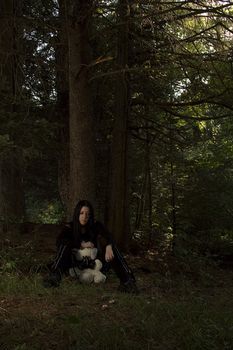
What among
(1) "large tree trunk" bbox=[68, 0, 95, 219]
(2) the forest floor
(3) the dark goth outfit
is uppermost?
(1) "large tree trunk" bbox=[68, 0, 95, 219]

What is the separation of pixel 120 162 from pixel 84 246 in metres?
3.19

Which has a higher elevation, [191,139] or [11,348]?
[191,139]

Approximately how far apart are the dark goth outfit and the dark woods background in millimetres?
1579

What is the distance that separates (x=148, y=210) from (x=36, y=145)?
257 inches

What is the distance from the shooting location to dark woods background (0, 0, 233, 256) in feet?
30.3

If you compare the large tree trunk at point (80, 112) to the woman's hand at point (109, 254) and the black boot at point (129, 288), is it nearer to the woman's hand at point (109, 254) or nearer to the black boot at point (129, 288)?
the woman's hand at point (109, 254)

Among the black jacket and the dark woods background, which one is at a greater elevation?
the dark woods background

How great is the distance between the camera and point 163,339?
510cm

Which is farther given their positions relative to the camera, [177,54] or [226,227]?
[226,227]

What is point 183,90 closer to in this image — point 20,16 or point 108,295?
point 20,16

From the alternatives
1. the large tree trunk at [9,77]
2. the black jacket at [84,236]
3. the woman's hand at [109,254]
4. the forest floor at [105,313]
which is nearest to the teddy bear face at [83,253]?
the black jacket at [84,236]

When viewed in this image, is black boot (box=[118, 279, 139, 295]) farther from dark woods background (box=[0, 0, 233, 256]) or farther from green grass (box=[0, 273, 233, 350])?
dark woods background (box=[0, 0, 233, 256])

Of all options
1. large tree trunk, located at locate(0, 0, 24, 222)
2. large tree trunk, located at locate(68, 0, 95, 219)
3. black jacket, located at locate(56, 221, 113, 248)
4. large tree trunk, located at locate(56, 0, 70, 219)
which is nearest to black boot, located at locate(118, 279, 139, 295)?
black jacket, located at locate(56, 221, 113, 248)

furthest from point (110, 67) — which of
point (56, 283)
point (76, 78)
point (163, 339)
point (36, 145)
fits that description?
point (163, 339)
